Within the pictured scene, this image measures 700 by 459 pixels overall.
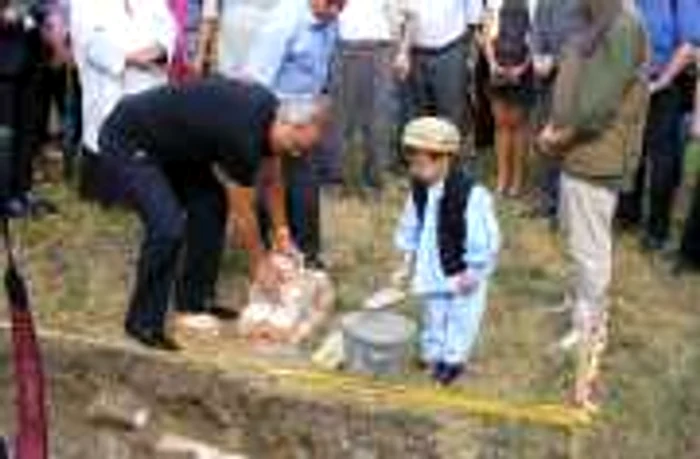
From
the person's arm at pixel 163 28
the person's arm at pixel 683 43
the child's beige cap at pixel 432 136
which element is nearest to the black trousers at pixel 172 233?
the person's arm at pixel 163 28

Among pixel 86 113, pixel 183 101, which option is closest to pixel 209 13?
pixel 86 113

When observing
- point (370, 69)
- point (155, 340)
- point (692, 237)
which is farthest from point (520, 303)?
point (155, 340)

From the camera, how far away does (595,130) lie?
9531mm

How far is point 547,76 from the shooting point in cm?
1195

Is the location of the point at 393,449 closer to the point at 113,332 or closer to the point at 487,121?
the point at 113,332

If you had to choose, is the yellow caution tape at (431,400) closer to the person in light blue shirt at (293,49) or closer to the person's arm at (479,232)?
the person's arm at (479,232)

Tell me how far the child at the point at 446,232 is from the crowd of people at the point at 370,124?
1 cm

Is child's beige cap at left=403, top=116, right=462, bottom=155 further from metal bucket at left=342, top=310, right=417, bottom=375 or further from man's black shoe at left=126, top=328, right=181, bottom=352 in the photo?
man's black shoe at left=126, top=328, right=181, bottom=352

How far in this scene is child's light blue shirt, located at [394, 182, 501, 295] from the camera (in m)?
9.38

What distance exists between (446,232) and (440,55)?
2894mm

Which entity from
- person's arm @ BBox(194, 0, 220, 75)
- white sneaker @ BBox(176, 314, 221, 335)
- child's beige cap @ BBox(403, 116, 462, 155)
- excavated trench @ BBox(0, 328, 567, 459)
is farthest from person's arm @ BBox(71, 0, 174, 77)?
child's beige cap @ BBox(403, 116, 462, 155)

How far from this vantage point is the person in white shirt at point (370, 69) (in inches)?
472

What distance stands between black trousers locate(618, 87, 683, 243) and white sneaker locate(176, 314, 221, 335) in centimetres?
270

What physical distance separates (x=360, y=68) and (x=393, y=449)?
3248mm
